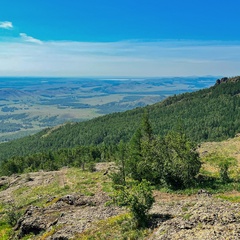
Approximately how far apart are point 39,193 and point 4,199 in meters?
11.1

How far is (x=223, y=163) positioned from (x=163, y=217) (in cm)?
2750

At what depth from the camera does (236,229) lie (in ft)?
84.5

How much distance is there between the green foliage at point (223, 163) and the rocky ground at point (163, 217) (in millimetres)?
10998

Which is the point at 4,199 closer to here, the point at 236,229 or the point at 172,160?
the point at 172,160

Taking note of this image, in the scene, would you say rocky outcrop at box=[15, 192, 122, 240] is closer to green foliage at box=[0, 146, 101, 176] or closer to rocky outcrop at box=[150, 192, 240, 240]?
rocky outcrop at box=[150, 192, 240, 240]

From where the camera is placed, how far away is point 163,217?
34781 mm

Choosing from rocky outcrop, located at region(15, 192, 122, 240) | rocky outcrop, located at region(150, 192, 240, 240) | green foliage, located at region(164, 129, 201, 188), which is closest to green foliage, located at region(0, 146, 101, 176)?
green foliage, located at region(164, 129, 201, 188)

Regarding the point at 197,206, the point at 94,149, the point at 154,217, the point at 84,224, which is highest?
the point at 197,206

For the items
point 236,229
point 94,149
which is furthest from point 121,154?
point 94,149

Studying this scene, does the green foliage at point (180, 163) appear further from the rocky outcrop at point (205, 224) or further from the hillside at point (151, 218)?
the rocky outcrop at point (205, 224)

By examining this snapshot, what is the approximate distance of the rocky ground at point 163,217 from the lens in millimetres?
27281

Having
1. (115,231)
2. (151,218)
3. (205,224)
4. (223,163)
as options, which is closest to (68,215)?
(115,231)

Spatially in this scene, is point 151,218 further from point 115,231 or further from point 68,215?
point 68,215

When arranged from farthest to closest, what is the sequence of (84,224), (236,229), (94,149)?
(94,149) < (84,224) < (236,229)
